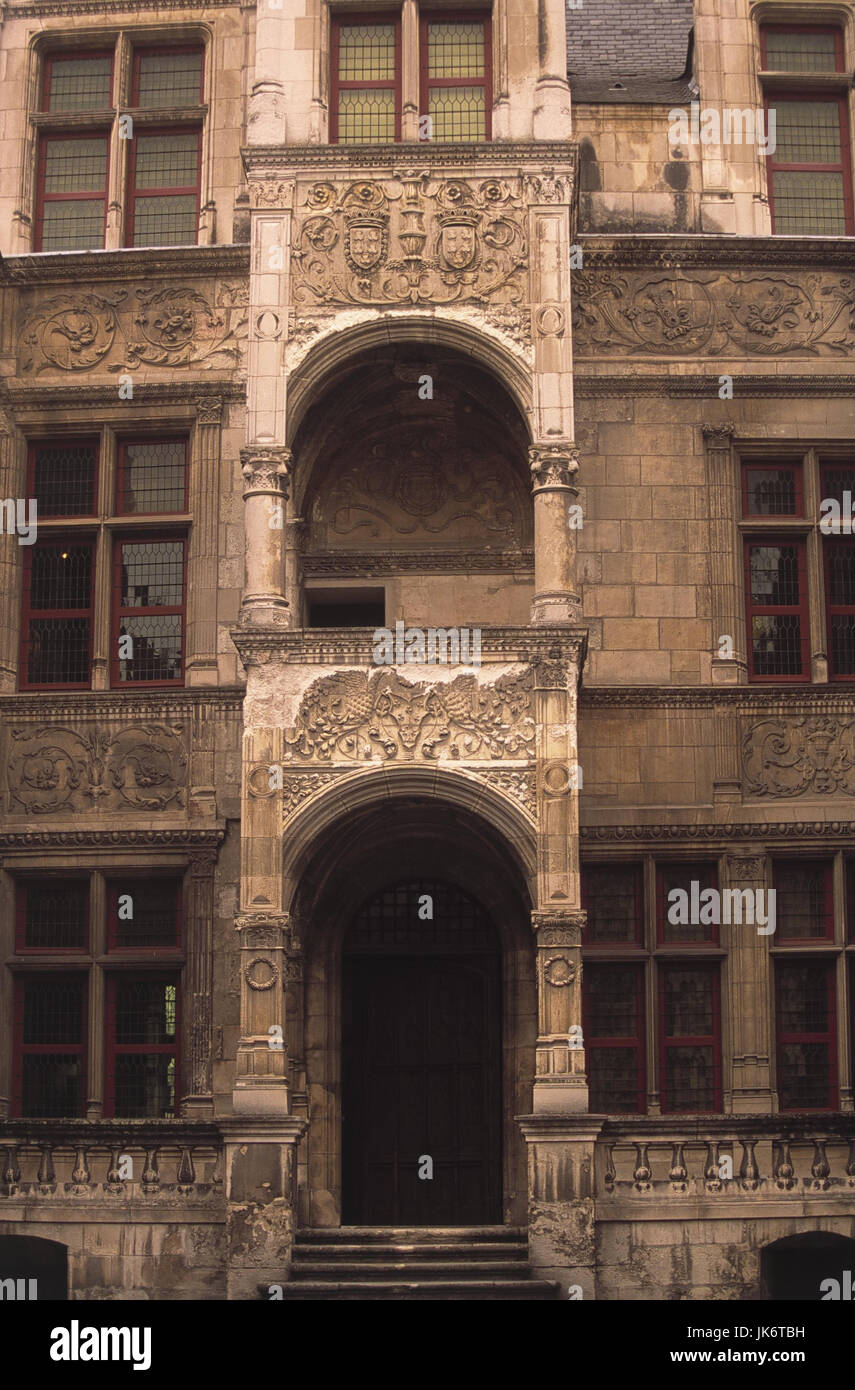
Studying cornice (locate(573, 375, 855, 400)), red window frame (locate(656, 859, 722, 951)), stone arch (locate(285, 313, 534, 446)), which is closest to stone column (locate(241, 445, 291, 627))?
stone arch (locate(285, 313, 534, 446))

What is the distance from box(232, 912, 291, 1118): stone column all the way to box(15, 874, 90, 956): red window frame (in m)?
2.83

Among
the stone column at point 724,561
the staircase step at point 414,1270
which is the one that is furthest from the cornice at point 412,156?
the staircase step at point 414,1270

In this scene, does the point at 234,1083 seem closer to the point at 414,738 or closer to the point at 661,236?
the point at 414,738

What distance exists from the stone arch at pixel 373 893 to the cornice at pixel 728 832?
1096 mm

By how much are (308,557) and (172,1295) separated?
24.8 ft

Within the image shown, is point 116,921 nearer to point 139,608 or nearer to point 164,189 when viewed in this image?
point 139,608

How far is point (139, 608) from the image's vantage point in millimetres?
22203

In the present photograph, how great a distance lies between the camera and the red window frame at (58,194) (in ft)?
75.9

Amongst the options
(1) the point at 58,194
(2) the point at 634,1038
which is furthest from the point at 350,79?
(2) the point at 634,1038

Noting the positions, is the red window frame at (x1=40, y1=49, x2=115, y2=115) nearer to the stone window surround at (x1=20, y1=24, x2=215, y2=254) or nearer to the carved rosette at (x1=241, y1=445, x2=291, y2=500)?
the stone window surround at (x1=20, y1=24, x2=215, y2=254)

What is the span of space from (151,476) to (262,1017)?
6.47 m

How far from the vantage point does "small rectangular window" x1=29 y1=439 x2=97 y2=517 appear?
22.6 meters

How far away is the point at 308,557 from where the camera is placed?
2206 centimetres
